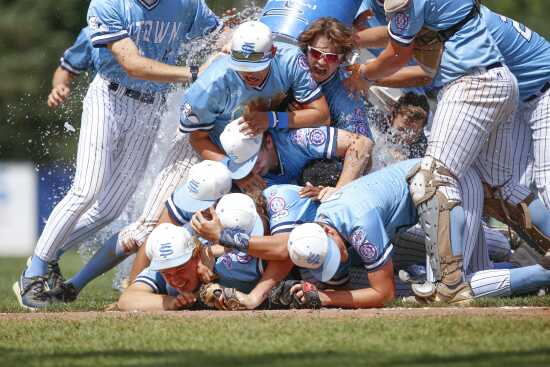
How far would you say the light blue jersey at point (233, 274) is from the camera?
Result: 22.4 feet

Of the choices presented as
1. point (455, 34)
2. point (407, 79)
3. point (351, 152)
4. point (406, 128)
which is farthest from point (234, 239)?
point (406, 128)

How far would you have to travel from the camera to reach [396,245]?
786 centimetres

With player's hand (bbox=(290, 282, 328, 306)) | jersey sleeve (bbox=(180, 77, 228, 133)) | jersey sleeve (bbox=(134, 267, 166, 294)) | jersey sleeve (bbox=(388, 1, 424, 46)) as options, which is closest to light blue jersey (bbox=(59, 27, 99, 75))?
jersey sleeve (bbox=(180, 77, 228, 133))

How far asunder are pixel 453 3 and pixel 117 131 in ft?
8.28

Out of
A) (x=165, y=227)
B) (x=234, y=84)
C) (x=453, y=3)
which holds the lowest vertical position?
(x=165, y=227)

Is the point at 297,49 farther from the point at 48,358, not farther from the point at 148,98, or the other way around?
the point at 48,358

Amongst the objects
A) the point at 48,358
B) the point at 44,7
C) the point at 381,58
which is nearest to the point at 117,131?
the point at 381,58

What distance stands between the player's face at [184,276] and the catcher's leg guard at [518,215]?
216cm

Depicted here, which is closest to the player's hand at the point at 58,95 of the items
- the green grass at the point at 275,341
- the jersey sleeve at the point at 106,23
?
the jersey sleeve at the point at 106,23

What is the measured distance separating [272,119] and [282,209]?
58 centimetres

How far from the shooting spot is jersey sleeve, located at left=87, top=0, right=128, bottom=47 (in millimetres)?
7809

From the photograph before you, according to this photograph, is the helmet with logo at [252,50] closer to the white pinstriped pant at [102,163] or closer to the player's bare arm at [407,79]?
the player's bare arm at [407,79]

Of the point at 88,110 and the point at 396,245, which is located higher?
the point at 88,110

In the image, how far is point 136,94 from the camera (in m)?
8.10
